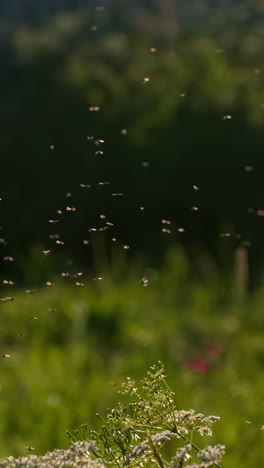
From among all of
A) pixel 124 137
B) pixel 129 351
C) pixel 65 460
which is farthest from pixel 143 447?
pixel 124 137

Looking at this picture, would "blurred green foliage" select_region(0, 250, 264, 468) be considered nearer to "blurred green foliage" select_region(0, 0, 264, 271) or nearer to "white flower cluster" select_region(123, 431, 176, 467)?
"blurred green foliage" select_region(0, 0, 264, 271)

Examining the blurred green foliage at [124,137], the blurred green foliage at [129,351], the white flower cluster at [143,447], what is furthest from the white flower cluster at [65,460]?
the blurred green foliage at [124,137]

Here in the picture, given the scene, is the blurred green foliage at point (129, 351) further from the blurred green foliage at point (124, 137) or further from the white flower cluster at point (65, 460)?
the white flower cluster at point (65, 460)

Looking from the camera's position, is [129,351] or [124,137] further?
[124,137]

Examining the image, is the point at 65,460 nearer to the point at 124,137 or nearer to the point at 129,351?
the point at 129,351

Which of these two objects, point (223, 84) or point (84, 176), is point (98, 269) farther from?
point (223, 84)

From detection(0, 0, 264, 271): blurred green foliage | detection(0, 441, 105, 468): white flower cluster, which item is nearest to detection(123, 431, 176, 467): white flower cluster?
detection(0, 441, 105, 468): white flower cluster

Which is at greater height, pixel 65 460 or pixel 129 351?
pixel 129 351
